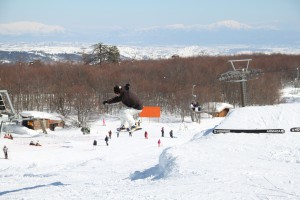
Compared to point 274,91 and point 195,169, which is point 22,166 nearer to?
point 195,169

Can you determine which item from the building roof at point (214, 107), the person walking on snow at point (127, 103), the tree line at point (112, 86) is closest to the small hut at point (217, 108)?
the building roof at point (214, 107)

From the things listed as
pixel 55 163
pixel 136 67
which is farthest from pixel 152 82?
pixel 55 163

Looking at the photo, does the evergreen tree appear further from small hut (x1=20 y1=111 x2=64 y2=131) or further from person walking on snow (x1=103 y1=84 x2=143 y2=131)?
person walking on snow (x1=103 y1=84 x2=143 y2=131)

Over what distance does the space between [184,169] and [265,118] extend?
902 cm

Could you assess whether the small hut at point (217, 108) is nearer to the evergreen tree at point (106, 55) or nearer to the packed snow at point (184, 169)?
the packed snow at point (184, 169)

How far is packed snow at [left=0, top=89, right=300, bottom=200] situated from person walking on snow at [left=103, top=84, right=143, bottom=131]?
13.3 feet

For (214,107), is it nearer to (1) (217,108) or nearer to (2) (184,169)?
(1) (217,108)

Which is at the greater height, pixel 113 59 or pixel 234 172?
pixel 113 59

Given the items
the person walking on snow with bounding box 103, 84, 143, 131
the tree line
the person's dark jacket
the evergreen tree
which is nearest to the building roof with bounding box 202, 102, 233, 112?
the tree line

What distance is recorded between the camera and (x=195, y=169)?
17.6 meters

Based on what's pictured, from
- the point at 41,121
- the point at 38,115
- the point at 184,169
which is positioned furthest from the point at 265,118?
the point at 38,115

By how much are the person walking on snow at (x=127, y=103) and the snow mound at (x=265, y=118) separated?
14.0 metres

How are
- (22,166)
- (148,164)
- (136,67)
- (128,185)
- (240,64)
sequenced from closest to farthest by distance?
(128,185), (148,164), (22,166), (136,67), (240,64)

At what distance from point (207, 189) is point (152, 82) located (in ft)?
242
